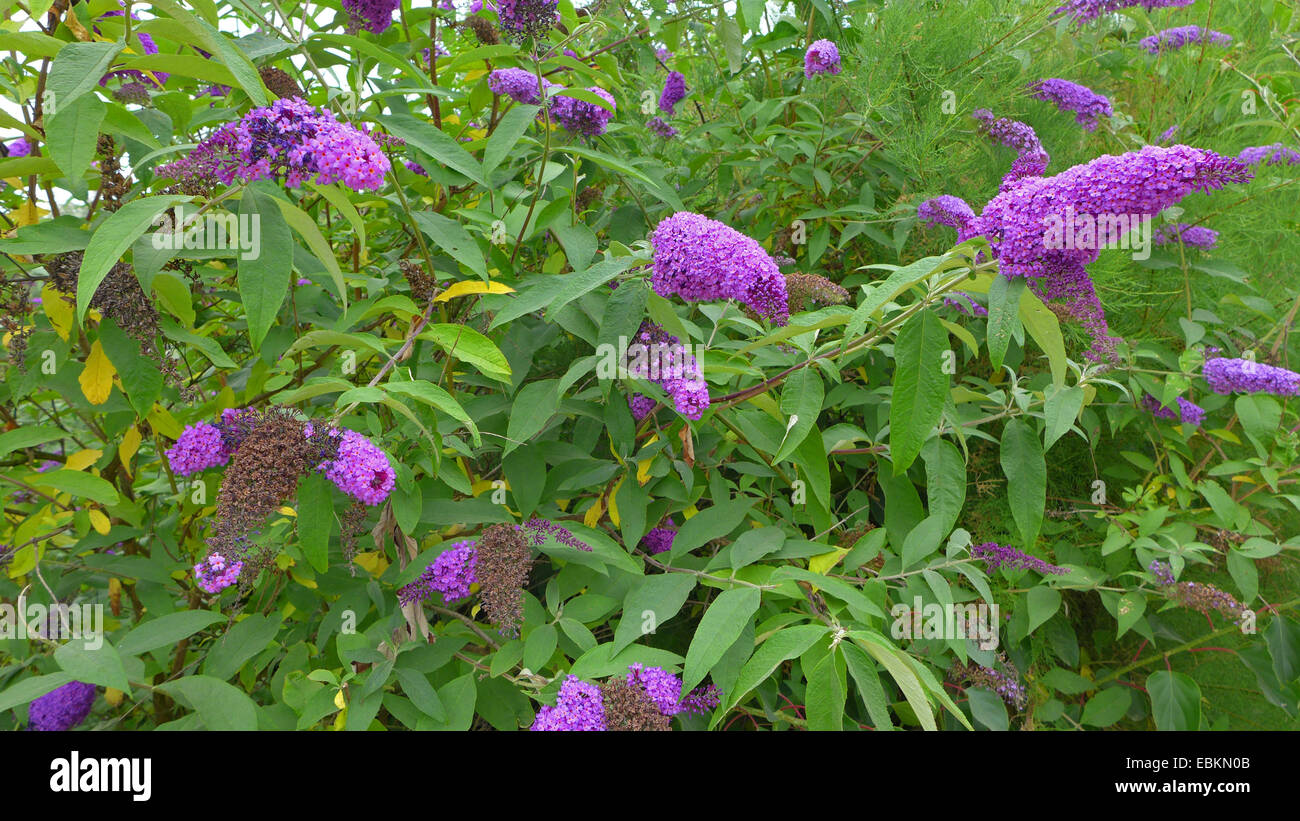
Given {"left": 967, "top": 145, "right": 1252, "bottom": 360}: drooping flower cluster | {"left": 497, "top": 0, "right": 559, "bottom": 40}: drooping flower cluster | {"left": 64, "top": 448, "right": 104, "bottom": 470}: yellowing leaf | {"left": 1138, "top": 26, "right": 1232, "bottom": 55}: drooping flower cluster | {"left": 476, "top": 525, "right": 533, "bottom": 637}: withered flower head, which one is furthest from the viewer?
{"left": 1138, "top": 26, "right": 1232, "bottom": 55}: drooping flower cluster

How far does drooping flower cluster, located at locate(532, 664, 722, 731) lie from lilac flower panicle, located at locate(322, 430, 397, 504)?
1.68 feet

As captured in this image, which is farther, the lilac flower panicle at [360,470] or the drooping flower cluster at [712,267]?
the drooping flower cluster at [712,267]

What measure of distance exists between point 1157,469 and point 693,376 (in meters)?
2.07

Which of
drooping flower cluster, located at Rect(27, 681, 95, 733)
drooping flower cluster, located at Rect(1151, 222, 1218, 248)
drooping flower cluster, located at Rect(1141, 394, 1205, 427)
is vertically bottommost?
drooping flower cluster, located at Rect(27, 681, 95, 733)

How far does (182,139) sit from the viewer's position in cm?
194

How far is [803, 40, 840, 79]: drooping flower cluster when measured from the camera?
2.61 metres

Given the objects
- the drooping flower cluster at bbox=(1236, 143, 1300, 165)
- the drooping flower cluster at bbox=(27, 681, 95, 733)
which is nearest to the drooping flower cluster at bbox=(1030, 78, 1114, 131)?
the drooping flower cluster at bbox=(1236, 143, 1300, 165)

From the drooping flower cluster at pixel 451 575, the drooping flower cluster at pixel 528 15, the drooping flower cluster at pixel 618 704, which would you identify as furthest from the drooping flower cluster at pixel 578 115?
the drooping flower cluster at pixel 618 704

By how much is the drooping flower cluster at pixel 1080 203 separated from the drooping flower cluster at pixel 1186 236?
146 cm

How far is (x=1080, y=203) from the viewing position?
1.32 metres

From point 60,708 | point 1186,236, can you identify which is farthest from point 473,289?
point 1186,236

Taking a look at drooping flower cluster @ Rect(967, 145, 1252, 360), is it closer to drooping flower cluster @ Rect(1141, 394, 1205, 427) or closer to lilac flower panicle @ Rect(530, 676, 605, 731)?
lilac flower panicle @ Rect(530, 676, 605, 731)

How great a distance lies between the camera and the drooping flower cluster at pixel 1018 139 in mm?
2424

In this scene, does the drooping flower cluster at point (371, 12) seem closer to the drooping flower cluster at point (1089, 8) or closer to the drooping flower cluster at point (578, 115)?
the drooping flower cluster at point (578, 115)
